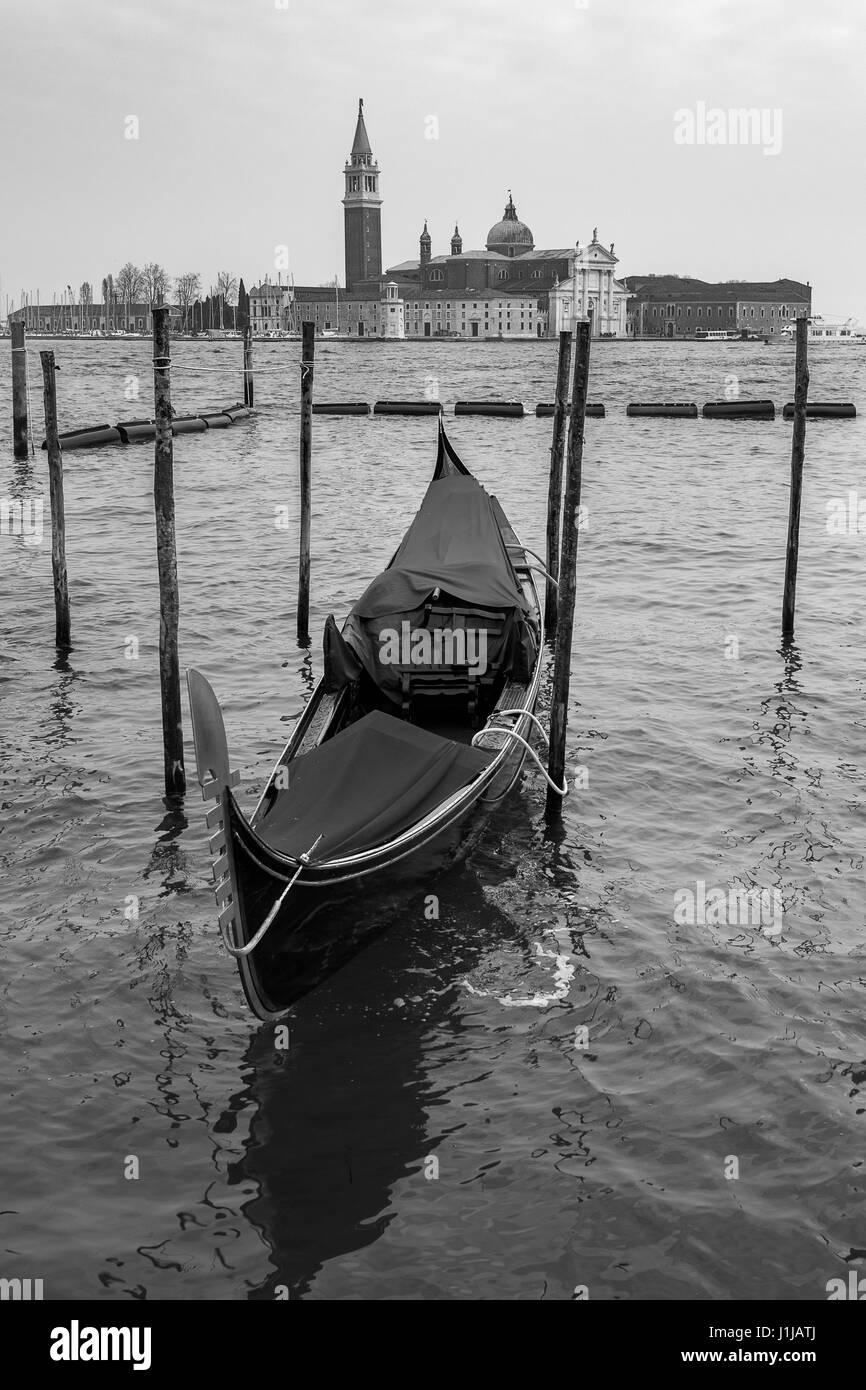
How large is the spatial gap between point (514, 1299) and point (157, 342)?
19.6 feet

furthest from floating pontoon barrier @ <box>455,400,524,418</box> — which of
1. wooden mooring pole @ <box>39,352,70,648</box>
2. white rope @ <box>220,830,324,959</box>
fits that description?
white rope @ <box>220,830,324,959</box>

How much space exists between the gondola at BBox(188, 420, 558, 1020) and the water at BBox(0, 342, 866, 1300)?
18.2 inches

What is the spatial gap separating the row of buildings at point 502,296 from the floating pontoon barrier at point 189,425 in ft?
297

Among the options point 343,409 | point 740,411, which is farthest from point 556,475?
point 343,409

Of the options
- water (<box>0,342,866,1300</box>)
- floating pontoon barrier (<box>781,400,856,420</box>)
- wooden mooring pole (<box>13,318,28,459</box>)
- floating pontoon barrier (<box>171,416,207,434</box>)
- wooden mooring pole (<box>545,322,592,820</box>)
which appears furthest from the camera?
floating pontoon barrier (<box>781,400,856,420</box>)

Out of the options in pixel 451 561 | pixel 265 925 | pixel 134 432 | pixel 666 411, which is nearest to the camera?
pixel 265 925

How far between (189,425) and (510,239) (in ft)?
365

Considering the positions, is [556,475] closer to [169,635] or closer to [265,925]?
[169,635]

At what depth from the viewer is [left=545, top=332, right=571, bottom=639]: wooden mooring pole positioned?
41.4ft

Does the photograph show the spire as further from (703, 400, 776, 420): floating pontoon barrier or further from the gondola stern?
the gondola stern

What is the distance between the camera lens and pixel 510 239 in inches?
5340

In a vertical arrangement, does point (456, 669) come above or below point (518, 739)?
above

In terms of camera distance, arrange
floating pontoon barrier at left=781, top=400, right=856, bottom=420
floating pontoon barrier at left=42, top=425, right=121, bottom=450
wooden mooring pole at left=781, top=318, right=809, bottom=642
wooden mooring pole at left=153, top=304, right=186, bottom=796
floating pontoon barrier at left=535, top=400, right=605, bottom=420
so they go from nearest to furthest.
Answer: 1. wooden mooring pole at left=153, top=304, right=186, bottom=796
2. wooden mooring pole at left=781, top=318, right=809, bottom=642
3. floating pontoon barrier at left=42, top=425, right=121, bottom=450
4. floating pontoon barrier at left=781, top=400, right=856, bottom=420
5. floating pontoon barrier at left=535, top=400, right=605, bottom=420
